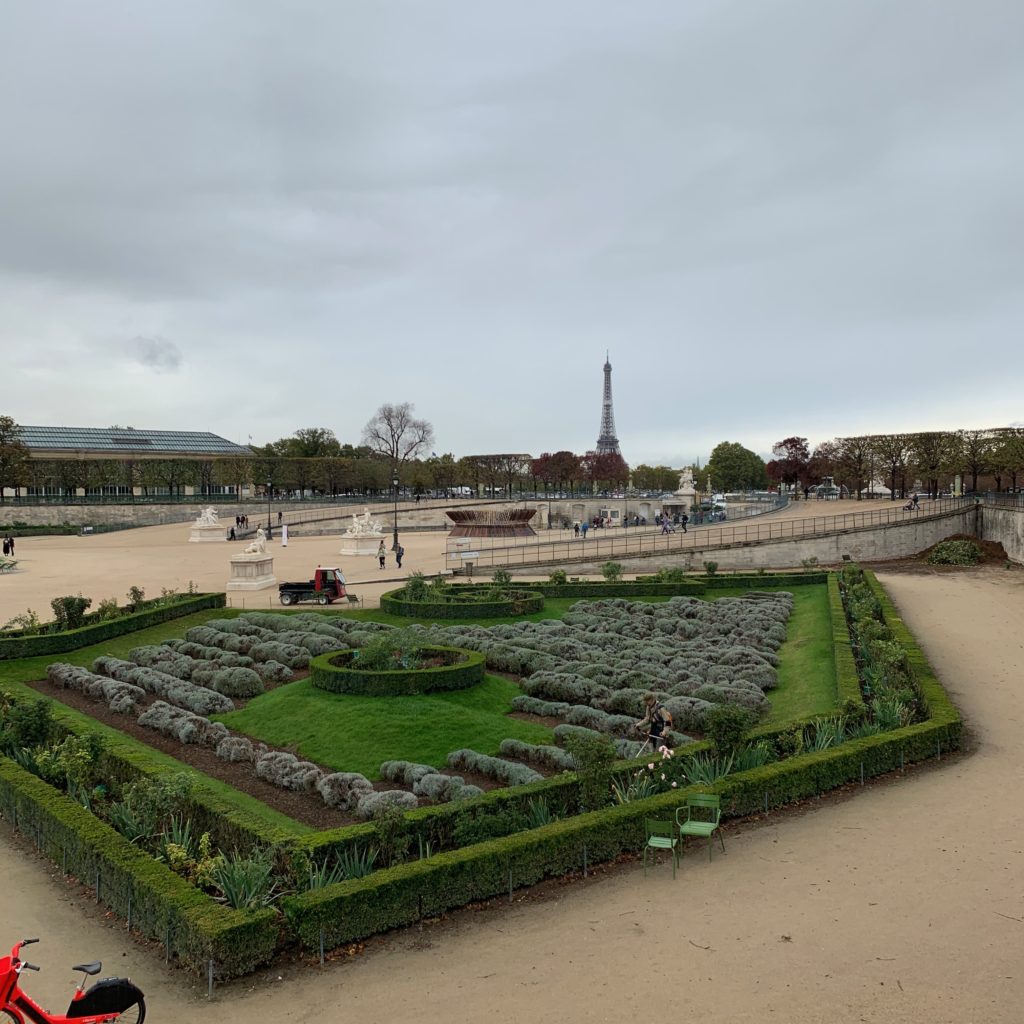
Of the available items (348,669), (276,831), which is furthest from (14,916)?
(348,669)

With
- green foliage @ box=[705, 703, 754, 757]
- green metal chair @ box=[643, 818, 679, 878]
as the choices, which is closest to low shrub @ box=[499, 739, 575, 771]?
green foliage @ box=[705, 703, 754, 757]

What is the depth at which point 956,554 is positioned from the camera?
47062mm

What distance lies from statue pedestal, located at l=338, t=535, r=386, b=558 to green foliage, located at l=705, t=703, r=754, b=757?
43.1m

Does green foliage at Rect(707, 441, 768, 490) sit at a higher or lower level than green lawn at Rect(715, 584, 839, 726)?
higher

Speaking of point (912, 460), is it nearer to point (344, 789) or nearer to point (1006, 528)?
point (1006, 528)

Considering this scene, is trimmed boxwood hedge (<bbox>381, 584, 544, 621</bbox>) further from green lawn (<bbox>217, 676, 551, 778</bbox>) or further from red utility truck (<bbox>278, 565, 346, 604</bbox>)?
green lawn (<bbox>217, 676, 551, 778</bbox>)

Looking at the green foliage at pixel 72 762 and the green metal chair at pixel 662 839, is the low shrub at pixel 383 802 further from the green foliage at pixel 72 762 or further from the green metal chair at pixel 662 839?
the green foliage at pixel 72 762

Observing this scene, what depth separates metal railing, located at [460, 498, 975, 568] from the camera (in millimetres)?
44406

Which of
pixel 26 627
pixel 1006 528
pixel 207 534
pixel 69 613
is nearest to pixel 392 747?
pixel 69 613

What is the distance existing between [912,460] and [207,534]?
6358cm

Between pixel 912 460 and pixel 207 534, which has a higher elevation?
pixel 912 460

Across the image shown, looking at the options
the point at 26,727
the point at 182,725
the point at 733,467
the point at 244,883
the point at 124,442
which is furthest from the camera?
the point at 733,467

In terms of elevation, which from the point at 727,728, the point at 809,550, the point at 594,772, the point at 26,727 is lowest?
the point at 26,727

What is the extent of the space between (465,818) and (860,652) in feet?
47.0
